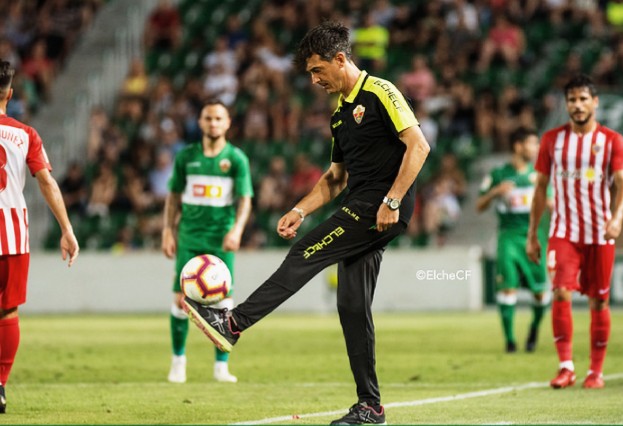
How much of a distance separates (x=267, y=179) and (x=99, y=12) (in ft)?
29.3

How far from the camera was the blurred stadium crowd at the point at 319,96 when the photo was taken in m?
23.1

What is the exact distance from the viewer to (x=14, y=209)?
8375 mm

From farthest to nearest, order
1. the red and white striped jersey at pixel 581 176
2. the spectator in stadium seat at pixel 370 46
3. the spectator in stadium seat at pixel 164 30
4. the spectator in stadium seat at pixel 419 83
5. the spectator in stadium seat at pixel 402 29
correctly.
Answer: the spectator in stadium seat at pixel 164 30 → the spectator in stadium seat at pixel 402 29 → the spectator in stadium seat at pixel 370 46 → the spectator in stadium seat at pixel 419 83 → the red and white striped jersey at pixel 581 176

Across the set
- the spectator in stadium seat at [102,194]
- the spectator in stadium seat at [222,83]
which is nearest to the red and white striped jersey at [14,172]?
the spectator in stadium seat at [102,194]

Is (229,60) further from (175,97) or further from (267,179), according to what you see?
(267,179)

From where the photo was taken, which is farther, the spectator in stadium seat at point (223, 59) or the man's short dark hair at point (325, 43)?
the spectator in stadium seat at point (223, 59)

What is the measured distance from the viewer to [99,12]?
1170 inches

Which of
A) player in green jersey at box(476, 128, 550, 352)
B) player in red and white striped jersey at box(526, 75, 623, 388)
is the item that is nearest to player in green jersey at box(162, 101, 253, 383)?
player in red and white striped jersey at box(526, 75, 623, 388)

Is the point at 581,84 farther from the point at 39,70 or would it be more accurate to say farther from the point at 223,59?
the point at 39,70

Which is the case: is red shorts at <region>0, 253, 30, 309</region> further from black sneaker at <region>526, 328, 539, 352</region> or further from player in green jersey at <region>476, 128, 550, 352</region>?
black sneaker at <region>526, 328, 539, 352</region>

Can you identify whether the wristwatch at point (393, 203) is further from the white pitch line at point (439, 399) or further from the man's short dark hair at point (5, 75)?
the man's short dark hair at point (5, 75)

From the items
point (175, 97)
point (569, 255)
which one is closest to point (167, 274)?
point (175, 97)

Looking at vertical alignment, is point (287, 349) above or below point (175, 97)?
below

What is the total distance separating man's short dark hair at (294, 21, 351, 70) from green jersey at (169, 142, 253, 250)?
3.93 meters
